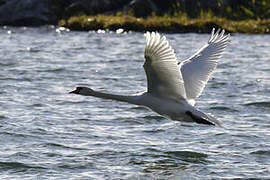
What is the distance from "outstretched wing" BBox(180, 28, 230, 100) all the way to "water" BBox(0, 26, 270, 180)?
787 millimetres

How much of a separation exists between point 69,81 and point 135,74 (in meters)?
1.85

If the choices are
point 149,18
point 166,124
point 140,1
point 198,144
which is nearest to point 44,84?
point 166,124

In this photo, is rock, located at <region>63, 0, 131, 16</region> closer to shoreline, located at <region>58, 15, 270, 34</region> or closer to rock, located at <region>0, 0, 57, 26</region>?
rock, located at <region>0, 0, 57, 26</region>

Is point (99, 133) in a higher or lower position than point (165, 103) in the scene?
lower

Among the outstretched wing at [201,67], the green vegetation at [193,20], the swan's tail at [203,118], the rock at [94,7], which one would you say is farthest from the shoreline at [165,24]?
the swan's tail at [203,118]

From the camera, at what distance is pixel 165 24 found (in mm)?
25891

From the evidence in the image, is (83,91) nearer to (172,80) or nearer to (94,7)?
(172,80)

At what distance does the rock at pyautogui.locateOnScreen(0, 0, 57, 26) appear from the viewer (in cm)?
2911

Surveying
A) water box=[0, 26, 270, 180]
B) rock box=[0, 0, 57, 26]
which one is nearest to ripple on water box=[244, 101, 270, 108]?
water box=[0, 26, 270, 180]

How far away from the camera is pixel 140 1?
29.1m

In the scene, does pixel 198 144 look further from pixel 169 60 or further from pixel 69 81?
pixel 69 81

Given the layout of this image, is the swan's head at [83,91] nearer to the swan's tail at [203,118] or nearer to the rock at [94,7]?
the swan's tail at [203,118]

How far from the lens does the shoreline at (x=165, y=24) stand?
25.2 metres

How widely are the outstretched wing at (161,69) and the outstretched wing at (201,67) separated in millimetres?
666
